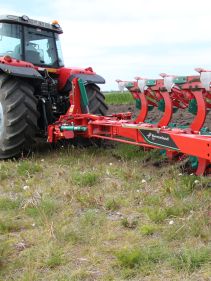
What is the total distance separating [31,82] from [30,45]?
0.77 m

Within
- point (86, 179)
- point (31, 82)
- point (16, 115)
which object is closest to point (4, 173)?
point (16, 115)

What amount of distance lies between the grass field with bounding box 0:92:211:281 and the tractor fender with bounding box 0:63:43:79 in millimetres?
1126

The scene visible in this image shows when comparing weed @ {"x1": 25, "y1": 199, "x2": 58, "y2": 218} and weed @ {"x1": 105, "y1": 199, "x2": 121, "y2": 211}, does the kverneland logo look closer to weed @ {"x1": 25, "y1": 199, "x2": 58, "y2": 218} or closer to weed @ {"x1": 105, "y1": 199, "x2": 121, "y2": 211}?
weed @ {"x1": 105, "y1": 199, "x2": 121, "y2": 211}

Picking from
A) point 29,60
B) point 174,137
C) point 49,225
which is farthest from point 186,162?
point 29,60

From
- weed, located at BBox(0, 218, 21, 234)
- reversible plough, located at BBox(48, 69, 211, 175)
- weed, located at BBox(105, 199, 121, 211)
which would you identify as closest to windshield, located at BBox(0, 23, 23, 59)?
reversible plough, located at BBox(48, 69, 211, 175)

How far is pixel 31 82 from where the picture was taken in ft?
20.0

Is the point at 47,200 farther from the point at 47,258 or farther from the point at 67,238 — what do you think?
the point at 47,258

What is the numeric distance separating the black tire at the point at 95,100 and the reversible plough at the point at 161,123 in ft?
1.64

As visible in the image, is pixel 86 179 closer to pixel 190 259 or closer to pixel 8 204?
pixel 8 204

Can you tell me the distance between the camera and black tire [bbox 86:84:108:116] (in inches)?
263

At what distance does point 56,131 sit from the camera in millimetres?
5863

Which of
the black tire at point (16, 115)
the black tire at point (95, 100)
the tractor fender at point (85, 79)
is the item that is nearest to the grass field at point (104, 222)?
the black tire at point (16, 115)

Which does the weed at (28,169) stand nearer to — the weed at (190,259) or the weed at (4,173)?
the weed at (4,173)

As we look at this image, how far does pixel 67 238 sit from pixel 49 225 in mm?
278
